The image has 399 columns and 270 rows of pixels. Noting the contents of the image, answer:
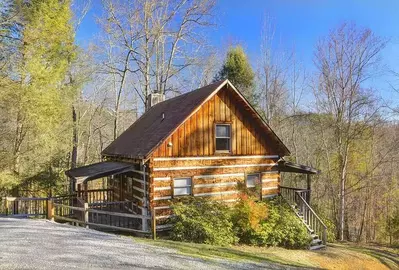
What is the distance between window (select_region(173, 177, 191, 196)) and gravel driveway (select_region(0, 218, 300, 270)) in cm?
460

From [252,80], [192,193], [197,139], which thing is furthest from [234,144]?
[252,80]

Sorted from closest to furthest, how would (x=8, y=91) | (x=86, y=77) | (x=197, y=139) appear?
(x=197, y=139), (x=8, y=91), (x=86, y=77)

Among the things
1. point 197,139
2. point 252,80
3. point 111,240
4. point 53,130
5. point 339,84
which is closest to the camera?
point 111,240

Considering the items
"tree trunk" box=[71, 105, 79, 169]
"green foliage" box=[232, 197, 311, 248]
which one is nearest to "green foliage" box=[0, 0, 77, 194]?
"tree trunk" box=[71, 105, 79, 169]

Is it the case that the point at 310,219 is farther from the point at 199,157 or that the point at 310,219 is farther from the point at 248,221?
the point at 199,157

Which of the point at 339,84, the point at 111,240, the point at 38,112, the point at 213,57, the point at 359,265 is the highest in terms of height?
the point at 213,57

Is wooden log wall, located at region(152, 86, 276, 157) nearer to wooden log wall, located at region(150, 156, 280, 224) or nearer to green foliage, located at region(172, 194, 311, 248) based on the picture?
wooden log wall, located at region(150, 156, 280, 224)

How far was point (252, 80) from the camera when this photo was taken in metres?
32.8

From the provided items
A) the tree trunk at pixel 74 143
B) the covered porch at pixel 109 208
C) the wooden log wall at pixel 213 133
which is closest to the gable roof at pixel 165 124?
the wooden log wall at pixel 213 133

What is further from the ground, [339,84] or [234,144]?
[339,84]

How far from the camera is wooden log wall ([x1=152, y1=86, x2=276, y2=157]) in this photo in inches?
604

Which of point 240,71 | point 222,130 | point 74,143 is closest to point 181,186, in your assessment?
point 222,130

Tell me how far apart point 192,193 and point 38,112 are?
35.8 ft

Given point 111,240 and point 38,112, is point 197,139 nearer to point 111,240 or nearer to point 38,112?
point 111,240
